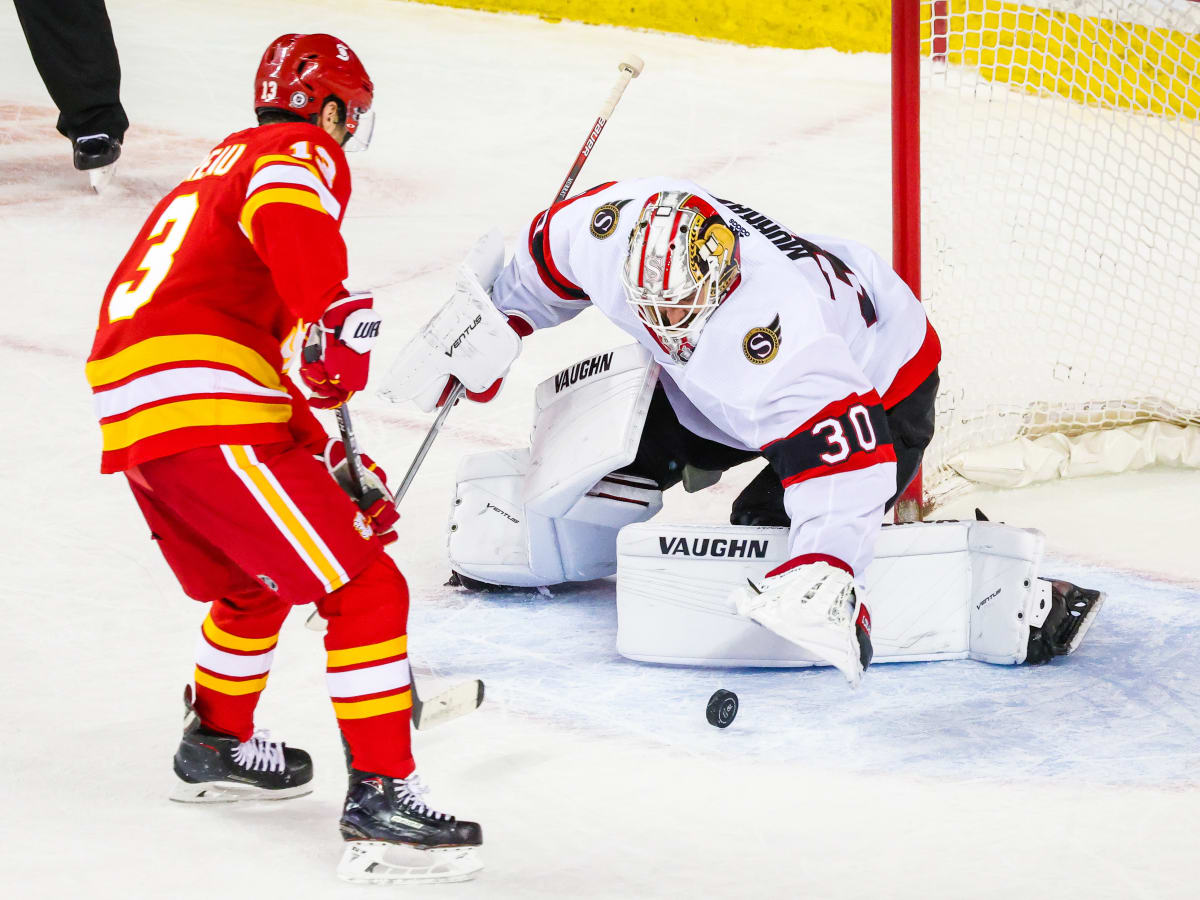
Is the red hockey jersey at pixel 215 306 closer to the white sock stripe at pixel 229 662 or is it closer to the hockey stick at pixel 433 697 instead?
the hockey stick at pixel 433 697

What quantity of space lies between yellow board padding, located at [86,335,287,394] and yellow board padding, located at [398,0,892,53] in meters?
5.51

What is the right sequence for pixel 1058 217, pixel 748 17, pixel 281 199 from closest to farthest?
pixel 281 199, pixel 1058 217, pixel 748 17

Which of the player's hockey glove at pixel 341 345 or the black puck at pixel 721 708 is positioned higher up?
the player's hockey glove at pixel 341 345

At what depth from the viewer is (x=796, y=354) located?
2.32 metres

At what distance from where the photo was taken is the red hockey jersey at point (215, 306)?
1.85 meters

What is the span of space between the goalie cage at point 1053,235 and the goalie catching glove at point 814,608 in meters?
1.09

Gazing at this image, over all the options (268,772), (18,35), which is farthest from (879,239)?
(18,35)

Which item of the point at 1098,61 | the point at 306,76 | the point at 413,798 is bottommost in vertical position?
the point at 413,798

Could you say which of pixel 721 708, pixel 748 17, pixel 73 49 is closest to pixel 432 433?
pixel 721 708

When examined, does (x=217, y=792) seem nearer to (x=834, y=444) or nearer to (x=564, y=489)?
(x=564, y=489)

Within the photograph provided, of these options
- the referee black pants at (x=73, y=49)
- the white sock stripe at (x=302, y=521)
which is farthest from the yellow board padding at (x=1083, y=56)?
the referee black pants at (x=73, y=49)

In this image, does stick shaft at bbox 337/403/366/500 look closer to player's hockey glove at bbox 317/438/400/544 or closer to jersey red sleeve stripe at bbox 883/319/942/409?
player's hockey glove at bbox 317/438/400/544

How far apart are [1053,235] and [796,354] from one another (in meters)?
2.25

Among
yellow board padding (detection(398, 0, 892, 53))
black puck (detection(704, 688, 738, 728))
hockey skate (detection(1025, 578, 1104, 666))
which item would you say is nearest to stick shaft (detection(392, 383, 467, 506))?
black puck (detection(704, 688, 738, 728))
